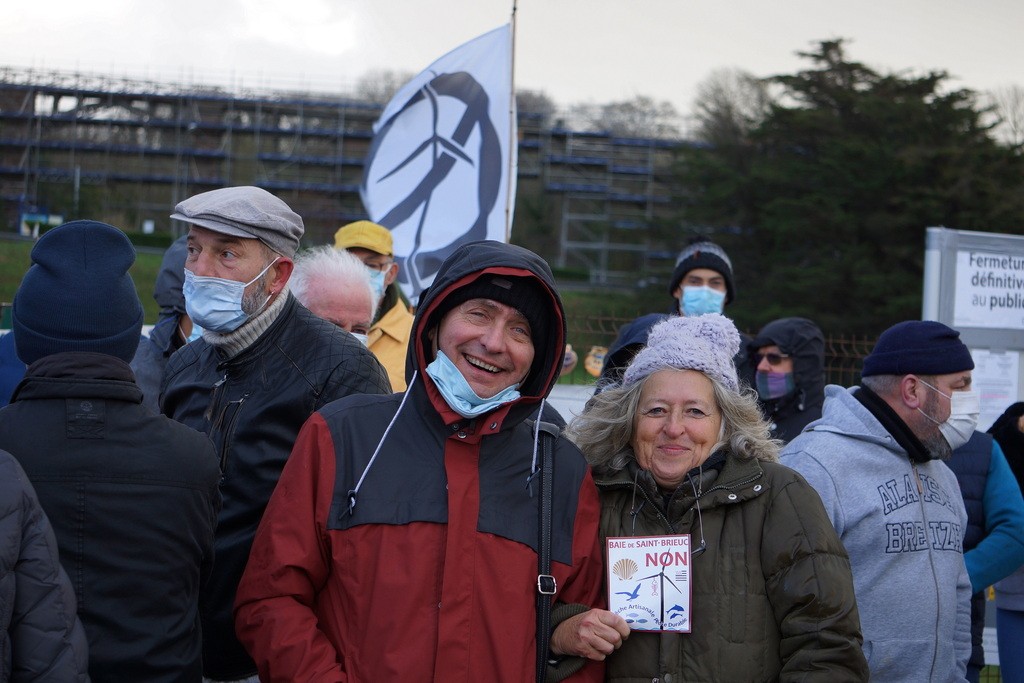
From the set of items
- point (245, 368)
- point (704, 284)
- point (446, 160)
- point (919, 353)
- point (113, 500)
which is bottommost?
point (113, 500)

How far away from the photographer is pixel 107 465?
2.43 meters

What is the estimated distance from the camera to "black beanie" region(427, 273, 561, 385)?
2.76 m

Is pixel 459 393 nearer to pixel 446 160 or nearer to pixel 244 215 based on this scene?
pixel 244 215

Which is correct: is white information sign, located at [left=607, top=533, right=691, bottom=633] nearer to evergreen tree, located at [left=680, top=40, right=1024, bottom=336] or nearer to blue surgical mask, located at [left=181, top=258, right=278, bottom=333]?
blue surgical mask, located at [left=181, top=258, right=278, bottom=333]

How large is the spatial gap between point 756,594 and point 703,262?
325 centimetres

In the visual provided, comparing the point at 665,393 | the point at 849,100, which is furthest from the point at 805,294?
the point at 665,393

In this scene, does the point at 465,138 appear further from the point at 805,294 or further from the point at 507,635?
the point at 805,294

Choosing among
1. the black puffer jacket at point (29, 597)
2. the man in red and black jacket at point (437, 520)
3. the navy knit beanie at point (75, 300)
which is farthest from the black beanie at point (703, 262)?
the black puffer jacket at point (29, 597)

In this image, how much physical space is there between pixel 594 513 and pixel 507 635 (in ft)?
1.45

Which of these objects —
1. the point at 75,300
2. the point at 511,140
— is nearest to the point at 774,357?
the point at 511,140

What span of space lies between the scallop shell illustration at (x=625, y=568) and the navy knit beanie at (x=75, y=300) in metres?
1.34

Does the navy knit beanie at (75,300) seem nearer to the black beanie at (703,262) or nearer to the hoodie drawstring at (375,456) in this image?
the hoodie drawstring at (375,456)

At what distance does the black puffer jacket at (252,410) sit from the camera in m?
3.05

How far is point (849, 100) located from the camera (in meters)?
39.0
